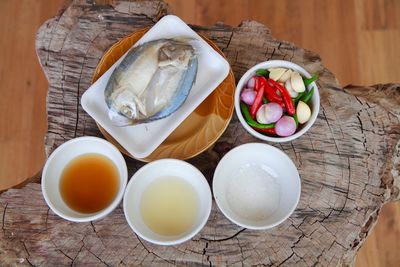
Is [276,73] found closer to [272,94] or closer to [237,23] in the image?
[272,94]

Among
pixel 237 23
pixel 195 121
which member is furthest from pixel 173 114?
pixel 237 23

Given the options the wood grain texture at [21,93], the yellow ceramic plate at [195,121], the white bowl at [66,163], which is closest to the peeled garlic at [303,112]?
the yellow ceramic plate at [195,121]

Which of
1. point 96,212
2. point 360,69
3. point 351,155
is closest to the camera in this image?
point 96,212

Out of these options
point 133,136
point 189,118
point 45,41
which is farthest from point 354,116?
point 45,41

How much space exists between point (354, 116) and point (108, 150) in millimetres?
564

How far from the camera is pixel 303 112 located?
40.1 inches

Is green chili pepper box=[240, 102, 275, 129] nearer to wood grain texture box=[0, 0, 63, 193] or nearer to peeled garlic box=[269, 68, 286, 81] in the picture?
peeled garlic box=[269, 68, 286, 81]

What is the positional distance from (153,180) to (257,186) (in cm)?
23

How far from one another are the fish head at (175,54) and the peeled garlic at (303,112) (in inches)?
10.4

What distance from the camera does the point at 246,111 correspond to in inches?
41.3

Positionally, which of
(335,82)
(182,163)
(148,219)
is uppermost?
(335,82)

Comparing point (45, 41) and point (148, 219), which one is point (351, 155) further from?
point (45, 41)

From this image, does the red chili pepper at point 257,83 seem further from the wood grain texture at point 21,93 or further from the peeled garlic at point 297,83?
the wood grain texture at point 21,93

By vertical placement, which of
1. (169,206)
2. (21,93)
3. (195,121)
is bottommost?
(21,93)
